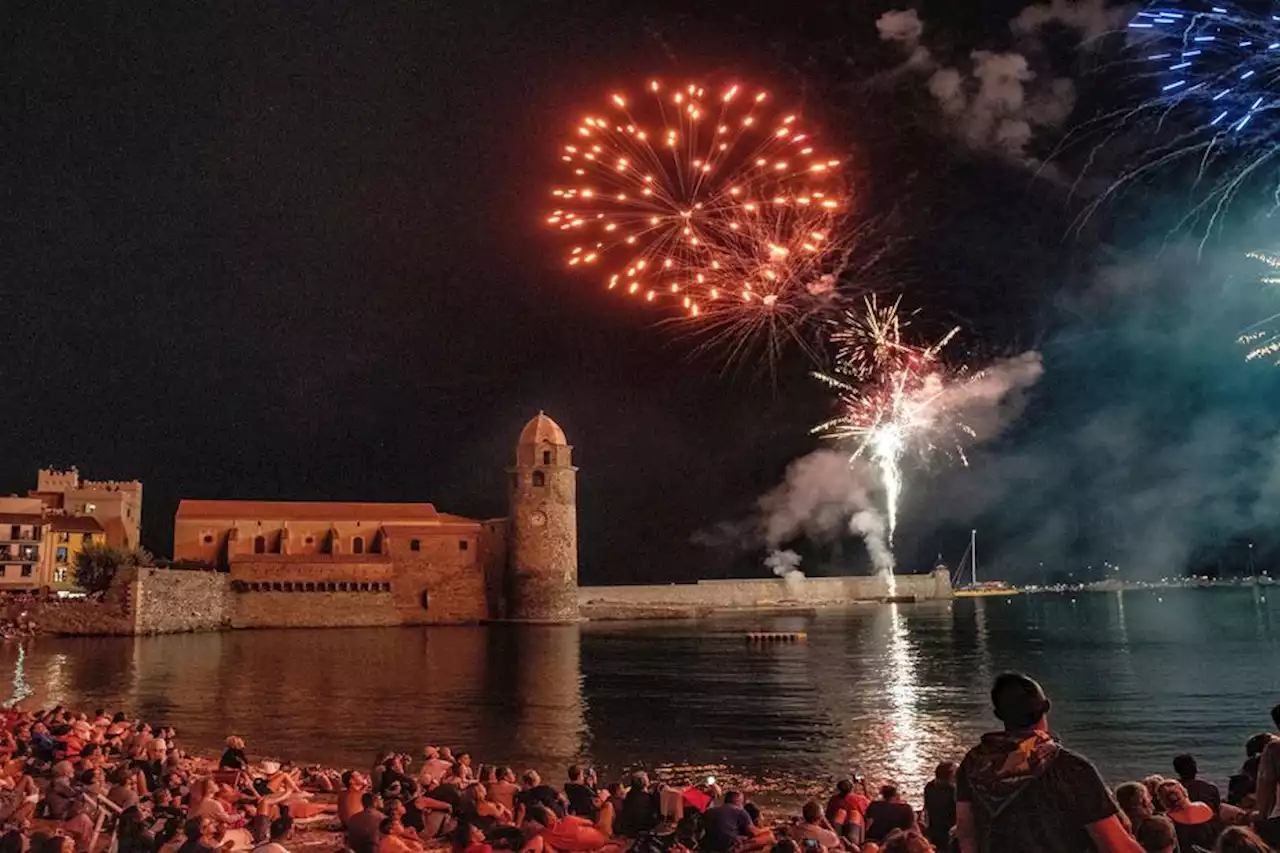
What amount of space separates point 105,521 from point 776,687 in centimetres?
5790

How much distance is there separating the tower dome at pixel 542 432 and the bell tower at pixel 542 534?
0.29 feet

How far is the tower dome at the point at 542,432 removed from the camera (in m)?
66.6

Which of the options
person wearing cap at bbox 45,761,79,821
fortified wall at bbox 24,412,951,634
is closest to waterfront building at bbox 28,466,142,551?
fortified wall at bbox 24,412,951,634

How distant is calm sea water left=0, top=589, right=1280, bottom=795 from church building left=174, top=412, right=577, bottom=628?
8715 mm

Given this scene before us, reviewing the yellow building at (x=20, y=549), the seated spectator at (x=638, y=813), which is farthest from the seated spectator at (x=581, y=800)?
the yellow building at (x=20, y=549)

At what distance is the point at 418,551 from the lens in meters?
63.8

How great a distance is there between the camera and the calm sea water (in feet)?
60.3

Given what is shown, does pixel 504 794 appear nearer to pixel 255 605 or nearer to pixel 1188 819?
pixel 1188 819

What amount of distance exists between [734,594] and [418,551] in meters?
31.6

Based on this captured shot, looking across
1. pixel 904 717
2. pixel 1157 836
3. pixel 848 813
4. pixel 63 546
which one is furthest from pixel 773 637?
pixel 63 546

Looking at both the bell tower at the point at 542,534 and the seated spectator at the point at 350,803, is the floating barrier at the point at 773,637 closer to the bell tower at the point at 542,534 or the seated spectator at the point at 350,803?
the bell tower at the point at 542,534

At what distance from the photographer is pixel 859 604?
97562mm

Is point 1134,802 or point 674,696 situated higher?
point 1134,802

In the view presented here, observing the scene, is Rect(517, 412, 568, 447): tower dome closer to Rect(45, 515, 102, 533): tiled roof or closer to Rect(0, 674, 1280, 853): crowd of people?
Rect(45, 515, 102, 533): tiled roof
